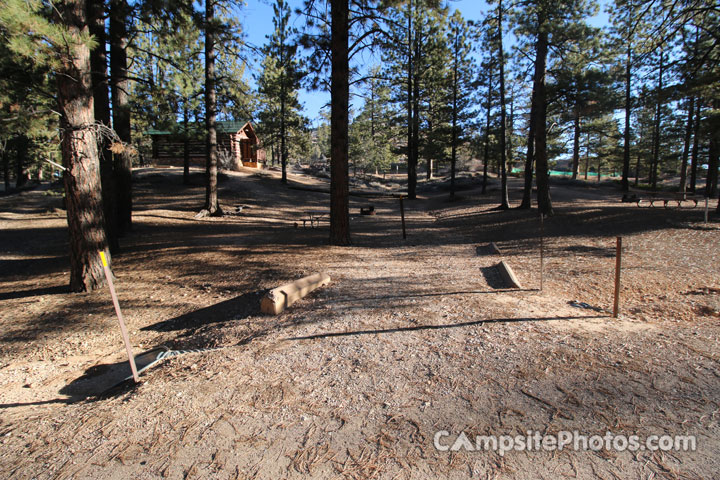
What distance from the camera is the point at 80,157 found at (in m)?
6.41

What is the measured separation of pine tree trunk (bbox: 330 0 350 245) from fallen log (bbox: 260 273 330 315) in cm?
381

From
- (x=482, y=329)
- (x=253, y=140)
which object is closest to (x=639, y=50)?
(x=482, y=329)

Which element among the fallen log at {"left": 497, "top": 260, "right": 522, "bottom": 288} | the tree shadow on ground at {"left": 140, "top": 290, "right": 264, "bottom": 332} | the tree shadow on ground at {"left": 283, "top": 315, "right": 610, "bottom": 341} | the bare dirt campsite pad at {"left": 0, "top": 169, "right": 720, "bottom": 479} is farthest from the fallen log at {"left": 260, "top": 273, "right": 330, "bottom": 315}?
the fallen log at {"left": 497, "top": 260, "right": 522, "bottom": 288}

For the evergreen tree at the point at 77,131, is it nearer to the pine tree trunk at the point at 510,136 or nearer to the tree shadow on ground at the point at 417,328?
the tree shadow on ground at the point at 417,328

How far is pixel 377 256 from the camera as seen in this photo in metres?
8.72

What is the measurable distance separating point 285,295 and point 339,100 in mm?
5949

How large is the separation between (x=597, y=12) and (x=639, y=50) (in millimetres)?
2111

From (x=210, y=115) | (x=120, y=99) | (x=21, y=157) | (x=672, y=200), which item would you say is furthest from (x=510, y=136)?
(x=21, y=157)

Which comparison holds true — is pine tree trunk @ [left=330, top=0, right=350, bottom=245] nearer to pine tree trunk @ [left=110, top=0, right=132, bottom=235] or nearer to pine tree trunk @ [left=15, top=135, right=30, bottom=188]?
pine tree trunk @ [left=110, top=0, right=132, bottom=235]

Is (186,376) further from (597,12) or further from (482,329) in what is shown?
(597,12)

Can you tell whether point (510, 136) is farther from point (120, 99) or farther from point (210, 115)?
point (120, 99)

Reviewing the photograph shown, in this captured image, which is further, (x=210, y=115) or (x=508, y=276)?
(x=210, y=115)

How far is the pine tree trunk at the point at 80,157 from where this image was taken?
6.23 meters

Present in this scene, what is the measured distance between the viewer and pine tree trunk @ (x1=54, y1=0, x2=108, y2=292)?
6.23 meters
